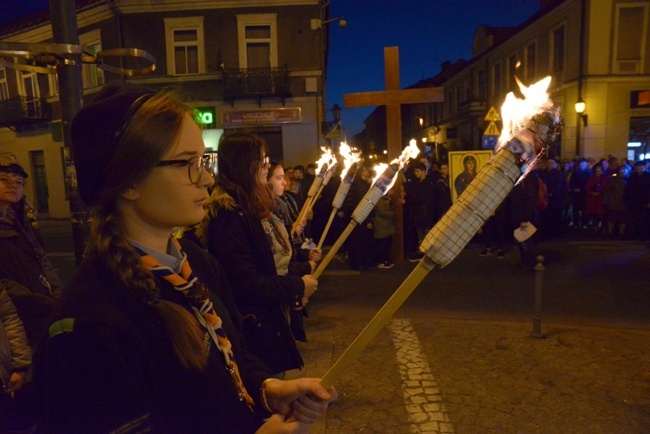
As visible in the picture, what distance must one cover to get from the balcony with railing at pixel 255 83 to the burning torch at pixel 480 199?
17.9 m

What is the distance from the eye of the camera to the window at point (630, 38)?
17594 millimetres

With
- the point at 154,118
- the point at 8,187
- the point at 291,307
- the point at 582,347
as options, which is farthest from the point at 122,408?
the point at 582,347

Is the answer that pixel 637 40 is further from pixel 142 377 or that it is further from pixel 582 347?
pixel 142 377

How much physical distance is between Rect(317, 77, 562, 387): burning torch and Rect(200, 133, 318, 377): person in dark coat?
1.29 metres

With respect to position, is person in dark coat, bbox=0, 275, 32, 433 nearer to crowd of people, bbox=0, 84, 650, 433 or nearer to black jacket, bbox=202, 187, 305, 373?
crowd of people, bbox=0, 84, 650, 433

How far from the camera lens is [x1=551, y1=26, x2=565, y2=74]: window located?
20188 mm

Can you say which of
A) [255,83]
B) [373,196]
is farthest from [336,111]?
[373,196]

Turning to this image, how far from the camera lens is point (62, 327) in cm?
106

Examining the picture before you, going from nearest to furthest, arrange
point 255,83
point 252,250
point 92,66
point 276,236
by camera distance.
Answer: point 252,250 → point 276,236 → point 255,83 → point 92,66

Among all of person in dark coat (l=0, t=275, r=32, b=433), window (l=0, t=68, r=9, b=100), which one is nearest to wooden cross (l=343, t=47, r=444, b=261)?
person in dark coat (l=0, t=275, r=32, b=433)

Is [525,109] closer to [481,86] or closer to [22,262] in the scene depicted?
[22,262]

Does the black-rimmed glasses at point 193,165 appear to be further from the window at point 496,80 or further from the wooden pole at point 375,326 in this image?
the window at point 496,80

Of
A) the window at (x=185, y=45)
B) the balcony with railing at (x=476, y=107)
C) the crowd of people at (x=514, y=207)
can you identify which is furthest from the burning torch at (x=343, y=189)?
the balcony with railing at (x=476, y=107)

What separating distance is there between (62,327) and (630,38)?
73.3ft
